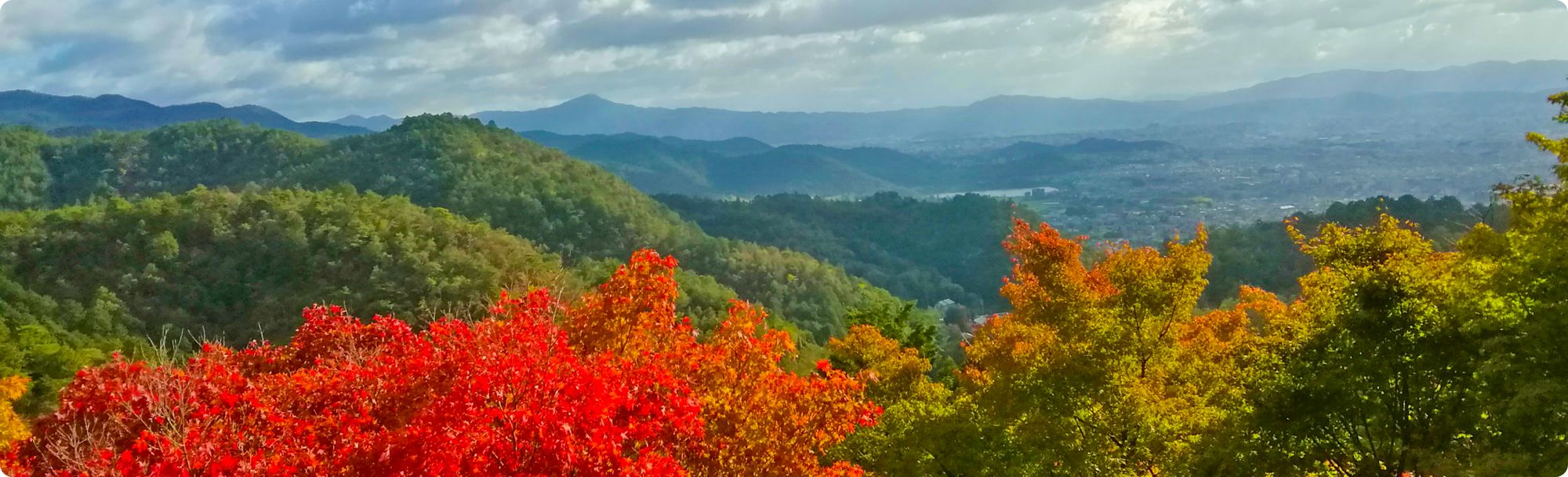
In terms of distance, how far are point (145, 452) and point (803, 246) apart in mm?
117130

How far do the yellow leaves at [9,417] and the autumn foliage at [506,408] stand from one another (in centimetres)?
657

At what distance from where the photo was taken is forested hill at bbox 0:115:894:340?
3007 inches

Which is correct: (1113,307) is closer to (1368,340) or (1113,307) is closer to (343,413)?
(1368,340)

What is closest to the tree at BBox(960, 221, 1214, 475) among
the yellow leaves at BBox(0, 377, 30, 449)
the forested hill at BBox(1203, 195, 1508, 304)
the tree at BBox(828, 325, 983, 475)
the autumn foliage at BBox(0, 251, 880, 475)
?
the tree at BBox(828, 325, 983, 475)

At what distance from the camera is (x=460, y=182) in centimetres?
9112

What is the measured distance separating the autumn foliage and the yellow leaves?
6.57 meters

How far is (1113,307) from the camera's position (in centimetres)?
1241

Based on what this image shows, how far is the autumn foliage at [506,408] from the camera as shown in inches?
244

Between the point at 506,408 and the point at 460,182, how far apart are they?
9143 centimetres

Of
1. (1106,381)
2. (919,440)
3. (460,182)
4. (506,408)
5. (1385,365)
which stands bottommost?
(460,182)

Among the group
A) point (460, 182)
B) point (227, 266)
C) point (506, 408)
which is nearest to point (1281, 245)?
point (506, 408)

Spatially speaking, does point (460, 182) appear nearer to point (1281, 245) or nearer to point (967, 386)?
point (1281, 245)

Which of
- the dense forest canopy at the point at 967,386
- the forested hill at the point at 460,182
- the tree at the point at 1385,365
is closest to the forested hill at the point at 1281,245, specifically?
the forested hill at the point at 460,182

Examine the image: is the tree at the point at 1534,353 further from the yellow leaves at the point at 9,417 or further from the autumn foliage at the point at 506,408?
the yellow leaves at the point at 9,417
